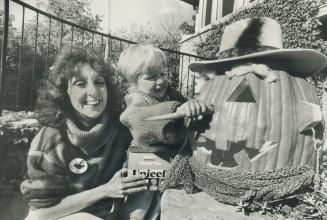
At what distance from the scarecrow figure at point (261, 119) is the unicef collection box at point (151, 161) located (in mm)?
73

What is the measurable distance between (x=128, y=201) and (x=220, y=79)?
2.18ft

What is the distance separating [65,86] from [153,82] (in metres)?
0.41

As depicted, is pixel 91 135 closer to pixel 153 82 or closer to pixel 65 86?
pixel 65 86

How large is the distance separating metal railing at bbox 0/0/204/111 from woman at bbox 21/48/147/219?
4.3 inches

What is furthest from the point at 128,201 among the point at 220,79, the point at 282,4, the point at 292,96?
the point at 282,4

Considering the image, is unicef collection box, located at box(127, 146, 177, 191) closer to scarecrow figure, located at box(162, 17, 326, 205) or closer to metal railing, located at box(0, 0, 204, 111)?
scarecrow figure, located at box(162, 17, 326, 205)

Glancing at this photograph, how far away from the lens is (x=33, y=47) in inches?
62.2

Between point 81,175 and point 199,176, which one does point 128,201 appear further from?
point 199,176

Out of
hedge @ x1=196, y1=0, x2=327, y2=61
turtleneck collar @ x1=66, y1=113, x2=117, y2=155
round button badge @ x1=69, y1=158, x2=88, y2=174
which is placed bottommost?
round button badge @ x1=69, y1=158, x2=88, y2=174

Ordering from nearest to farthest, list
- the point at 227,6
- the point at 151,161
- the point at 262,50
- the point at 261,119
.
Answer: the point at 261,119 → the point at 262,50 → the point at 151,161 → the point at 227,6

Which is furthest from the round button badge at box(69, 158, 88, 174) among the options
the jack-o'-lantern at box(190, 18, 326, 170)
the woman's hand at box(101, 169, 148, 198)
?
the jack-o'-lantern at box(190, 18, 326, 170)

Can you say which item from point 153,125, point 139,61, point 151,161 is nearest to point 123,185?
point 151,161

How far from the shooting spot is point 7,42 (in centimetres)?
147

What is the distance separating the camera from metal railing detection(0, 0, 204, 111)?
58.2 inches
